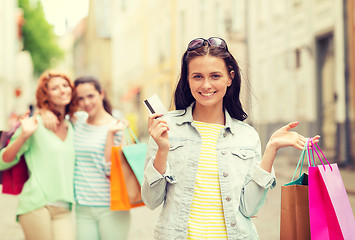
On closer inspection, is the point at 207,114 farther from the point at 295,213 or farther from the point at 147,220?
the point at 147,220

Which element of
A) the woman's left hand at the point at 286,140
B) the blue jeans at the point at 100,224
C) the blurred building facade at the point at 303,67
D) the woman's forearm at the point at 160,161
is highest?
the blurred building facade at the point at 303,67

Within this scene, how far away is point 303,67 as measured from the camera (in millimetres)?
16734

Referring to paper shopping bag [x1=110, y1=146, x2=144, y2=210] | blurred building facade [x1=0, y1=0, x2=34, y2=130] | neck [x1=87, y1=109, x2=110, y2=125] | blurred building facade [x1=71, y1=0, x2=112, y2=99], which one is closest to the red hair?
neck [x1=87, y1=109, x2=110, y2=125]

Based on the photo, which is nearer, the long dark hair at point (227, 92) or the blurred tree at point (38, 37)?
the long dark hair at point (227, 92)

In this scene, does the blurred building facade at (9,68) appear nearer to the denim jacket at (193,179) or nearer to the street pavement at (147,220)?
the street pavement at (147,220)

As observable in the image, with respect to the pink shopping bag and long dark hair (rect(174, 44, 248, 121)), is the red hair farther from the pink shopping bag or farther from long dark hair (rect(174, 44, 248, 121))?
the pink shopping bag

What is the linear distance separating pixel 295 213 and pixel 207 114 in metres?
0.66

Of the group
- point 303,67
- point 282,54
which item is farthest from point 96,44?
point 303,67

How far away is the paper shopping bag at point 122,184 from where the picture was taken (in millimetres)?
3895

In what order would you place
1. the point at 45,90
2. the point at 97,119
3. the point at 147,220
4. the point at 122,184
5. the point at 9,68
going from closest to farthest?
the point at 122,184
the point at 45,90
the point at 97,119
the point at 147,220
the point at 9,68

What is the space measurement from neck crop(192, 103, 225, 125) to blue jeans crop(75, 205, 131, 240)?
5.22 ft

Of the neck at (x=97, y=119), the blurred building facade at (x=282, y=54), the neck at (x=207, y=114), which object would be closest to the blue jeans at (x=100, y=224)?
the neck at (x=97, y=119)

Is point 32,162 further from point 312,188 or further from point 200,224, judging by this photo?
point 312,188

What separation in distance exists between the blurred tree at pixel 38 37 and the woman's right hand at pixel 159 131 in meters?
39.7
